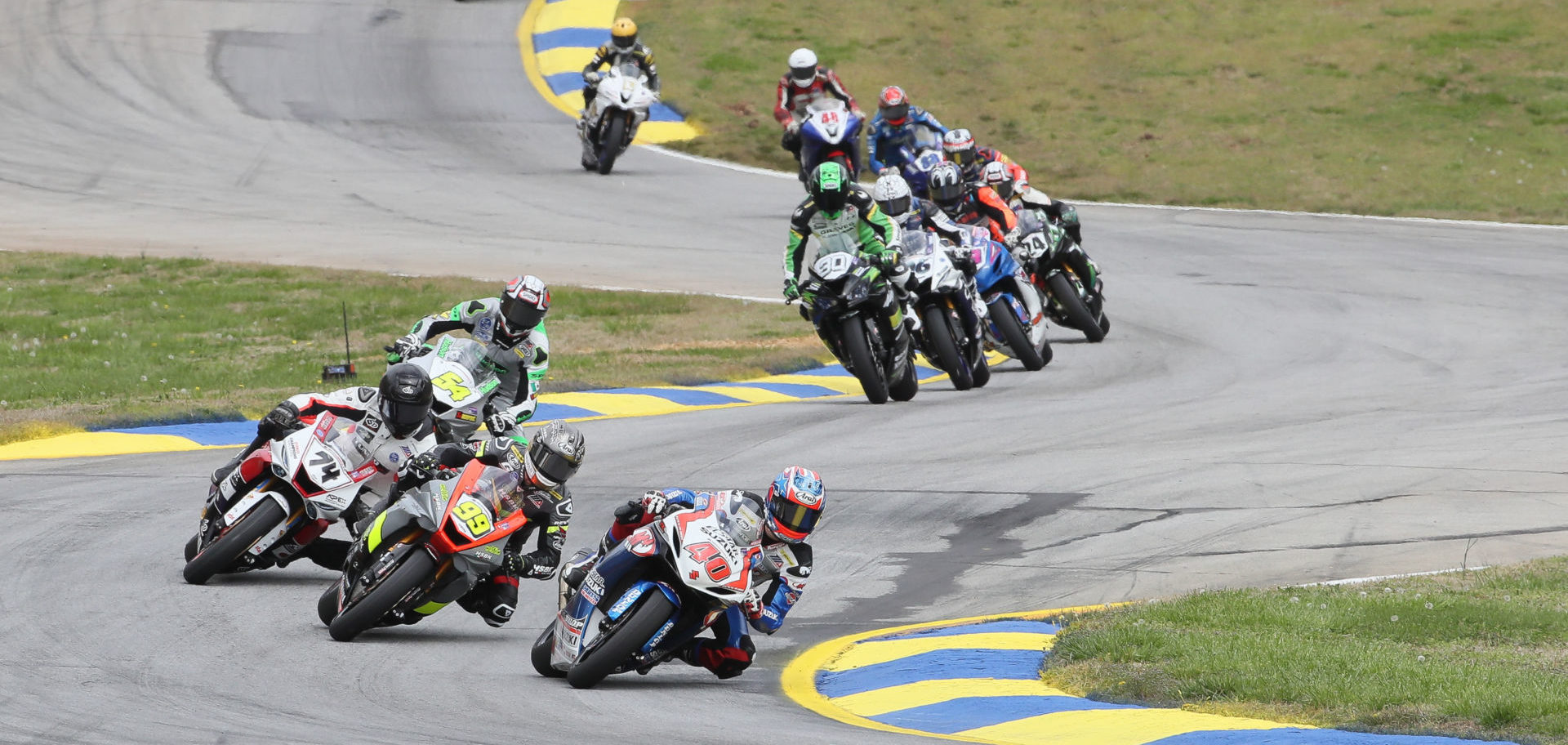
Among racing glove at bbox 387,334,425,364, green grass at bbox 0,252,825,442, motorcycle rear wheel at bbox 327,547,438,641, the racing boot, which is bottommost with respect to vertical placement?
green grass at bbox 0,252,825,442

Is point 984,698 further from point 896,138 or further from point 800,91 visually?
point 800,91

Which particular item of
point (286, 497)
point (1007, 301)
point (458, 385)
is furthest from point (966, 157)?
point (286, 497)

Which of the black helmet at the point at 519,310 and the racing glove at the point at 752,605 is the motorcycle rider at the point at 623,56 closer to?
the black helmet at the point at 519,310

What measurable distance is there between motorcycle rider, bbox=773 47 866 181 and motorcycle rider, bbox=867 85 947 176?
2.23m

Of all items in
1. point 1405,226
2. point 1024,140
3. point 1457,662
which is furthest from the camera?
point 1024,140

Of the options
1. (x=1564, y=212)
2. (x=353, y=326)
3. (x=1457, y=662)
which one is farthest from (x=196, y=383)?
(x=1564, y=212)

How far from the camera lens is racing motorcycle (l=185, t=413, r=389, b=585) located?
10.8 metres

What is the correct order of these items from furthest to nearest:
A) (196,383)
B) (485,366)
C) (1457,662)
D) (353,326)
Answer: (353,326)
(196,383)
(485,366)
(1457,662)

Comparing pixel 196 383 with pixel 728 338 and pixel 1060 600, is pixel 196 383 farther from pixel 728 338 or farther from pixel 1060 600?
pixel 1060 600

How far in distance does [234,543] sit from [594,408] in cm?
658

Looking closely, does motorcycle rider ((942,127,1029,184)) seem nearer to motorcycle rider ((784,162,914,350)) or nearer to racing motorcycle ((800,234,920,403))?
motorcycle rider ((784,162,914,350))

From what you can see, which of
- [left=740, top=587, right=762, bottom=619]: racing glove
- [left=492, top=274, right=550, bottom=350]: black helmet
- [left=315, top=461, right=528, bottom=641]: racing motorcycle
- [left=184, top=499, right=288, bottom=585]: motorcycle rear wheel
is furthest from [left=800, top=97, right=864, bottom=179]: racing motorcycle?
[left=740, top=587, right=762, bottom=619]: racing glove

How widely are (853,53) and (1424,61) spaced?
34.7ft

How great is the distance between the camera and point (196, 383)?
58.6ft
